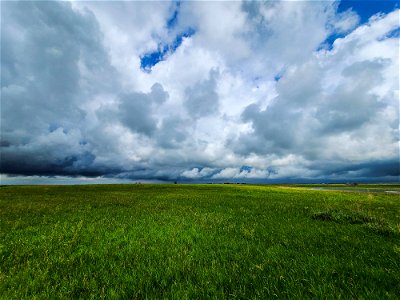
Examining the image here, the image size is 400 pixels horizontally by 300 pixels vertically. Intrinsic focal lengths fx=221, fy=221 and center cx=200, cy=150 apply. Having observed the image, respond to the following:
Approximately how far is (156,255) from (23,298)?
10.4 feet

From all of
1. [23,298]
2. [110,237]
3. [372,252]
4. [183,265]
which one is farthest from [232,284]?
[110,237]

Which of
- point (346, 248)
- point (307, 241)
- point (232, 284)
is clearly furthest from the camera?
point (307, 241)

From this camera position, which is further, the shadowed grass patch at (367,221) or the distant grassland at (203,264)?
the shadowed grass patch at (367,221)

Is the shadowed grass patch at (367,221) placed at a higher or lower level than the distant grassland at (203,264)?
higher

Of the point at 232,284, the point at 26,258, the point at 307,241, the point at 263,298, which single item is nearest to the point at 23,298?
the point at 26,258

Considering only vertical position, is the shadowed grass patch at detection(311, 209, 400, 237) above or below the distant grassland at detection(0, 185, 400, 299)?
above

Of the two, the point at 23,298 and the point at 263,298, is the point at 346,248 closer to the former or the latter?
the point at 263,298

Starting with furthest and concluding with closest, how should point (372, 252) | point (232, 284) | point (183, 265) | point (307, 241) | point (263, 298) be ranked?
point (307, 241) < point (372, 252) < point (183, 265) < point (232, 284) < point (263, 298)

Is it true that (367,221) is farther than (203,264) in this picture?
Yes

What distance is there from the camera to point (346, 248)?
6961 millimetres

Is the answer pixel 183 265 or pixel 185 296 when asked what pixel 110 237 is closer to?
pixel 183 265

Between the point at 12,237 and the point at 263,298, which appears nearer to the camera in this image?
the point at 263,298

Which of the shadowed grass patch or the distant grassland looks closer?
the distant grassland

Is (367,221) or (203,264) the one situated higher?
(367,221)
